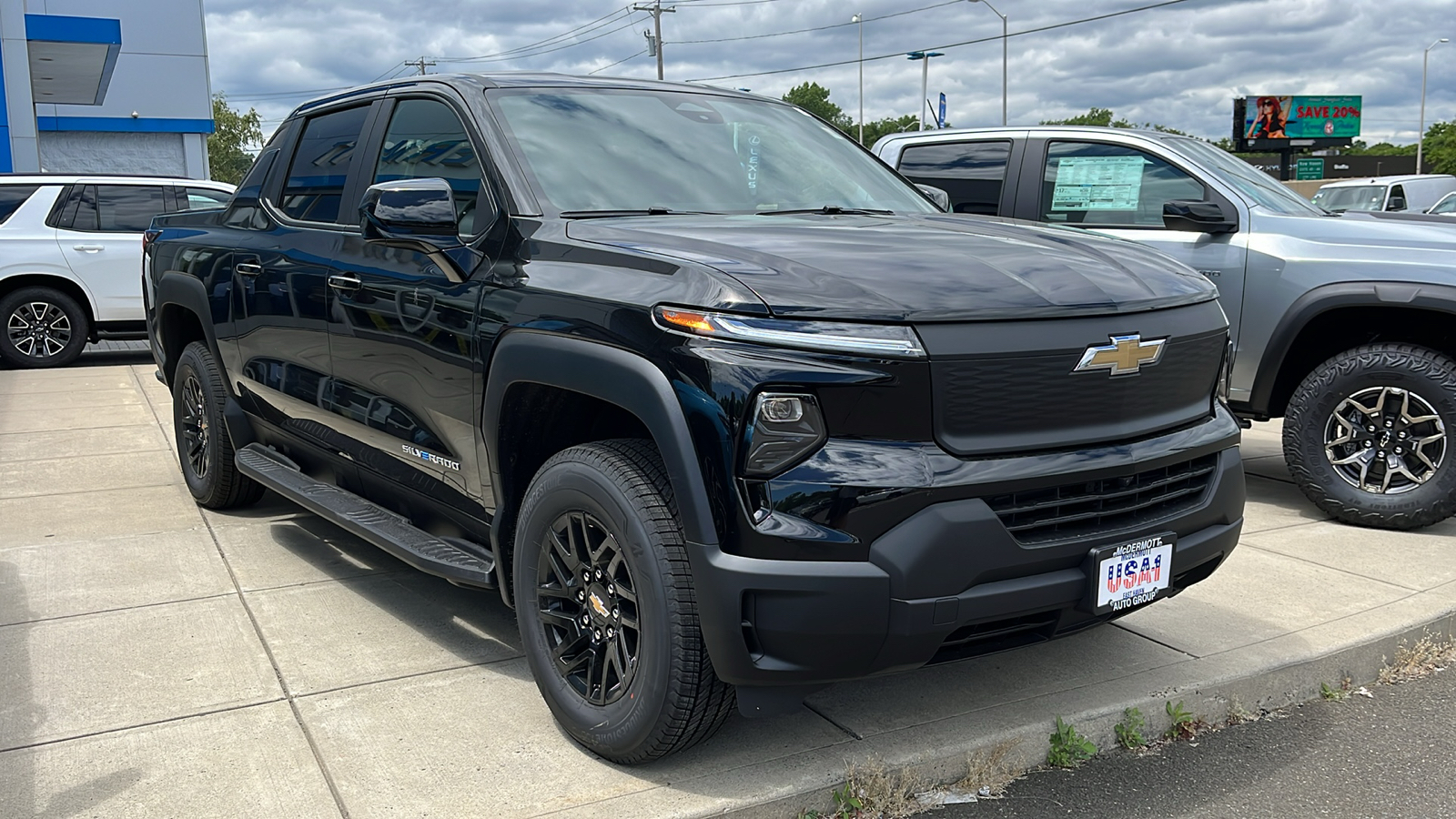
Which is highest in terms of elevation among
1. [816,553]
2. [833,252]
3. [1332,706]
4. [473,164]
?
[473,164]

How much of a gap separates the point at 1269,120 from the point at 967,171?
67.6m

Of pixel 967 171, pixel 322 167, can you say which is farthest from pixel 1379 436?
pixel 322 167

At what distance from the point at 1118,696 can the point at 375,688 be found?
2275 millimetres

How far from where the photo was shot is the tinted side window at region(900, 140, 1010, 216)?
7516mm

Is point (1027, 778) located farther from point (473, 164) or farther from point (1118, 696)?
point (473, 164)

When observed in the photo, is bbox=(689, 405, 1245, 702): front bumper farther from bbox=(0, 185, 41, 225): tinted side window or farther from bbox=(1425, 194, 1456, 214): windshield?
bbox=(1425, 194, 1456, 214): windshield

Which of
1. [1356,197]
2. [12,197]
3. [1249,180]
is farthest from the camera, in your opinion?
[1356,197]

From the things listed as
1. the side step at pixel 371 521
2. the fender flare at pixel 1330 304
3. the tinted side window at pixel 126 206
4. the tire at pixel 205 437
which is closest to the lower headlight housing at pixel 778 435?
the side step at pixel 371 521

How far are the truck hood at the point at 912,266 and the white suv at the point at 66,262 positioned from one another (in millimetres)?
10385

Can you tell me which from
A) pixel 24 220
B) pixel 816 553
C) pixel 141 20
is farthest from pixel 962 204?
pixel 141 20

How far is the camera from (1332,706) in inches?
157

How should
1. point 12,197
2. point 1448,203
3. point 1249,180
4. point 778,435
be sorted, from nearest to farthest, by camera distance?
1. point 778,435
2. point 1249,180
3. point 12,197
4. point 1448,203

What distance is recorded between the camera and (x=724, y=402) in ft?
8.98

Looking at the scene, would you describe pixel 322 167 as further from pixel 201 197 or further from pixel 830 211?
pixel 201 197
